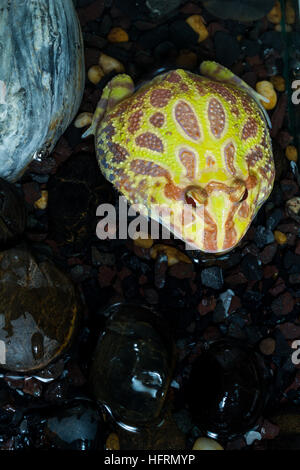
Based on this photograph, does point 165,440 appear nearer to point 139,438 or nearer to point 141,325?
point 139,438

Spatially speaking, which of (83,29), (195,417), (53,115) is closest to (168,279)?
(195,417)

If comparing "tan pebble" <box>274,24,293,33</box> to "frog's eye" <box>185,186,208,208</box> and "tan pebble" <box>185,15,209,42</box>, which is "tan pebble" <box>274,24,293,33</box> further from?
"frog's eye" <box>185,186,208,208</box>

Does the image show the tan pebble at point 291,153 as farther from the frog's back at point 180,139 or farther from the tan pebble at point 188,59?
the tan pebble at point 188,59

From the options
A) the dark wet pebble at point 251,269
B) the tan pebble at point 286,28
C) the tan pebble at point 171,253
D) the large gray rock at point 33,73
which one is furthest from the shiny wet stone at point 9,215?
the tan pebble at point 286,28

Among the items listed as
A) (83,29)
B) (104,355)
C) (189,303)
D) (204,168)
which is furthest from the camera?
(83,29)

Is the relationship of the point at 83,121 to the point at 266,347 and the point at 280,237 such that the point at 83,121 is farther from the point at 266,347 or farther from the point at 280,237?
the point at 266,347
